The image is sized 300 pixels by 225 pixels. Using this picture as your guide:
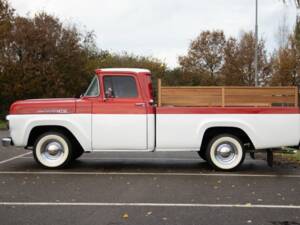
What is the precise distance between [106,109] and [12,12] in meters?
29.9

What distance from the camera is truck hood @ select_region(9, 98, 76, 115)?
11.2 meters

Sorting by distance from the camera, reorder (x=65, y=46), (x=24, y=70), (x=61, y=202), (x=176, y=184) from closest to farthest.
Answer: (x=61, y=202) → (x=176, y=184) → (x=24, y=70) → (x=65, y=46)

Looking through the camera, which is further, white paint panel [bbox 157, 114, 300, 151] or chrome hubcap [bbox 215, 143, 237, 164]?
chrome hubcap [bbox 215, 143, 237, 164]

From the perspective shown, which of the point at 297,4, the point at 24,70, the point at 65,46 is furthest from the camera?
the point at 65,46

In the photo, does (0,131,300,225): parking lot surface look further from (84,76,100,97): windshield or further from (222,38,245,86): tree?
(222,38,245,86): tree

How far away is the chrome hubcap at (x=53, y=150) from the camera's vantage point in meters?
11.5

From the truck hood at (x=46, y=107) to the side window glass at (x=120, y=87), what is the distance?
79 centimetres

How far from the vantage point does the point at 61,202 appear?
313 inches

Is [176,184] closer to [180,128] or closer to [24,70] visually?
[180,128]

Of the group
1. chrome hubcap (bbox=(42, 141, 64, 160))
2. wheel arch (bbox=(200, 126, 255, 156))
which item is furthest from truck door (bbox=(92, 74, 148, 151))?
wheel arch (bbox=(200, 126, 255, 156))

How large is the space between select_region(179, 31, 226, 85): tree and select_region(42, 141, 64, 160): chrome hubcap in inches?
1729

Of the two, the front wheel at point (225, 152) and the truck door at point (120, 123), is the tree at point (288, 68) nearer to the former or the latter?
the front wheel at point (225, 152)

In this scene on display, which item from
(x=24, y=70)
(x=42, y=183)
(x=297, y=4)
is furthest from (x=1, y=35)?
(x=42, y=183)

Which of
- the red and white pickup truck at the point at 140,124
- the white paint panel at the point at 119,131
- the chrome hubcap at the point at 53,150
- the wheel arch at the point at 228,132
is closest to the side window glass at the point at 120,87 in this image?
the red and white pickup truck at the point at 140,124
